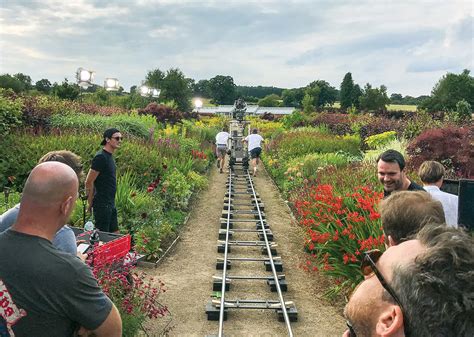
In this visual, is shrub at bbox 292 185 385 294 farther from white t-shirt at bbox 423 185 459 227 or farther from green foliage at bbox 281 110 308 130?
green foliage at bbox 281 110 308 130

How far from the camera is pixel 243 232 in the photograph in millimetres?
10047

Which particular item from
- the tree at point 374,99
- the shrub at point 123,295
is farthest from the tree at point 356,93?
the shrub at point 123,295

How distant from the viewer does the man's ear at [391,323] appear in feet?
4.17

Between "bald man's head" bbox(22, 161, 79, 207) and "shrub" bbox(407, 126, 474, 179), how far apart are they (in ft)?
29.1

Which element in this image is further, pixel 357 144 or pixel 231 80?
pixel 231 80

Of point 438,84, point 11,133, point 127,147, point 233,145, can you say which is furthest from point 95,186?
point 438,84

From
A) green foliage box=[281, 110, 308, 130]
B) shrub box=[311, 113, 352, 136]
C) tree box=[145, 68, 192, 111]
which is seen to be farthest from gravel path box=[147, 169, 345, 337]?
tree box=[145, 68, 192, 111]

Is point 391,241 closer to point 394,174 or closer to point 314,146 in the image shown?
point 394,174

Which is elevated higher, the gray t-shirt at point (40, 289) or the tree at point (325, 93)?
the tree at point (325, 93)

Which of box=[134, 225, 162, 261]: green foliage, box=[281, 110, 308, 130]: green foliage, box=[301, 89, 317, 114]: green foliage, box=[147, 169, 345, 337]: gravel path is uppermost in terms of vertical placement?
box=[301, 89, 317, 114]: green foliage

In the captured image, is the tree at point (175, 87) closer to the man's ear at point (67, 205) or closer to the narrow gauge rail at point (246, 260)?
the narrow gauge rail at point (246, 260)

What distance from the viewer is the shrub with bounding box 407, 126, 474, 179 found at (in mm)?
9477

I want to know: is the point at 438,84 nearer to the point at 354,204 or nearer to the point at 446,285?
the point at 354,204

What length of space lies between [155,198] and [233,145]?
9.34m
